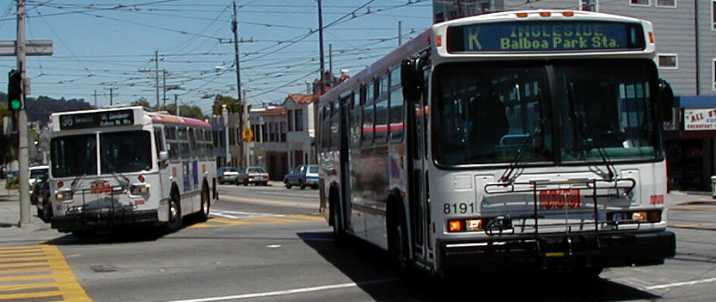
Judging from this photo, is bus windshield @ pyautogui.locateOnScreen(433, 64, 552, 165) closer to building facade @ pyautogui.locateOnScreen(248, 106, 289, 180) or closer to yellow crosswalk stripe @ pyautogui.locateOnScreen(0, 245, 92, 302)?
yellow crosswalk stripe @ pyautogui.locateOnScreen(0, 245, 92, 302)

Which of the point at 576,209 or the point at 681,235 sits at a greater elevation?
the point at 576,209

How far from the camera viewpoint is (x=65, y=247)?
21234mm

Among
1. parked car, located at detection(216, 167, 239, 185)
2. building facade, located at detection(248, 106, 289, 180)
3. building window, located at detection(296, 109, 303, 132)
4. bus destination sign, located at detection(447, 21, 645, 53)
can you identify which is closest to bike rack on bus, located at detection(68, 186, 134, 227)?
→ bus destination sign, located at detection(447, 21, 645, 53)

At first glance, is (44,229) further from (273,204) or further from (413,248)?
(413,248)

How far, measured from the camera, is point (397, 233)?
12.6 meters

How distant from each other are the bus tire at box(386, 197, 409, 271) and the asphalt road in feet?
1.32

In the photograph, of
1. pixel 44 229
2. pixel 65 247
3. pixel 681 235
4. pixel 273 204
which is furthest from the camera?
pixel 273 204

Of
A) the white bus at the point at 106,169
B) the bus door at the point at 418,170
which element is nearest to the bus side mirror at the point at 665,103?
the bus door at the point at 418,170

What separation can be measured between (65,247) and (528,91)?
13.8 meters

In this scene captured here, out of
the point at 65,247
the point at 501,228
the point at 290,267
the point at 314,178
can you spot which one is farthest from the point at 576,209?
the point at 314,178

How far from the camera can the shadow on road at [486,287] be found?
1155 centimetres

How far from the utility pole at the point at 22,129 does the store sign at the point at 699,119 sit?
2614 centimetres

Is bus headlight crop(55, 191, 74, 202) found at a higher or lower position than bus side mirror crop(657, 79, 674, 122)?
lower

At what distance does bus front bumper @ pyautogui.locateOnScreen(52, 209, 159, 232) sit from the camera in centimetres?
2081
